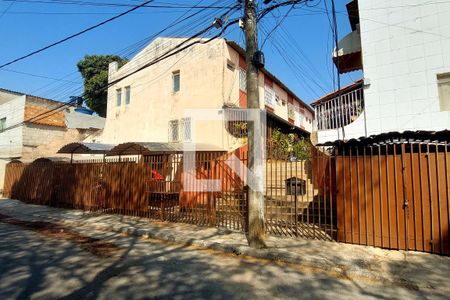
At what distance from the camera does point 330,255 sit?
611 cm

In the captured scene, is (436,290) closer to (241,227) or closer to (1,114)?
(241,227)

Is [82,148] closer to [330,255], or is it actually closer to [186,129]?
[186,129]

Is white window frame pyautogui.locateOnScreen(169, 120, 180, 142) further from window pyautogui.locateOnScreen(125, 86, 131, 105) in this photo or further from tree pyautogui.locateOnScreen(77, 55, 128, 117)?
tree pyautogui.locateOnScreen(77, 55, 128, 117)

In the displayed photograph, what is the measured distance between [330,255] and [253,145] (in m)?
2.80

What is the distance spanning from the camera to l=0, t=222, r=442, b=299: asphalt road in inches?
173

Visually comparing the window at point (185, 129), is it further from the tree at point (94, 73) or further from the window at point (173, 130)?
the tree at point (94, 73)

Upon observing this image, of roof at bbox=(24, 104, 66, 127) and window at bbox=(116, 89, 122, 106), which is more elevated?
window at bbox=(116, 89, 122, 106)

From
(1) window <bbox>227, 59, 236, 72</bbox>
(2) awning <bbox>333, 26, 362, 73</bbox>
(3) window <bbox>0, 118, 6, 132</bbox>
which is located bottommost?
(3) window <bbox>0, 118, 6, 132</bbox>

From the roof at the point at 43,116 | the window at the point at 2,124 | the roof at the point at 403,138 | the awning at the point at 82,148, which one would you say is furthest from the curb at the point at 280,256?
the window at the point at 2,124

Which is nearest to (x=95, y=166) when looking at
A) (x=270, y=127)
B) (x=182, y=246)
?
(x=182, y=246)

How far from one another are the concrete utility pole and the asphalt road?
67cm

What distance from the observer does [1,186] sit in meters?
20.2

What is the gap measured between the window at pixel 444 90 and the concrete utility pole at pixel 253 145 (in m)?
5.31

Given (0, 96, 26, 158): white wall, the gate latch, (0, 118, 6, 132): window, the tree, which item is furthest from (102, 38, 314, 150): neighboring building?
the tree
